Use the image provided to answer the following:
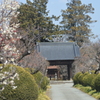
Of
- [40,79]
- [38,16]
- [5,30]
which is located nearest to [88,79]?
[40,79]

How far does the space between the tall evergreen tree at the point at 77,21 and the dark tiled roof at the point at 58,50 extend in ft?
44.6

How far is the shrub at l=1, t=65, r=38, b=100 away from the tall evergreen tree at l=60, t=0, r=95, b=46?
53176mm

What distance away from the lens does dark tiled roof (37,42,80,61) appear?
157ft

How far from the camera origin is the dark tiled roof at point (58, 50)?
48.0m

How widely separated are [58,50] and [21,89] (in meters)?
39.7

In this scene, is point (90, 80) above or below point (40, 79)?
below

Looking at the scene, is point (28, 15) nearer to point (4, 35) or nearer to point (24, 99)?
point (24, 99)

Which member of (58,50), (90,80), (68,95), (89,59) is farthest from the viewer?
(58,50)

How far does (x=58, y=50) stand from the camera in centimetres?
5016

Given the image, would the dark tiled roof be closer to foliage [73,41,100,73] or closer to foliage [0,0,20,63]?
foliage [73,41,100,73]

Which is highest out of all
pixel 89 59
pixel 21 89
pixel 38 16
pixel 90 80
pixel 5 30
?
pixel 38 16

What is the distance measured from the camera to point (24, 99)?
10578mm

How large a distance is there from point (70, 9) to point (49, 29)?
628 inches

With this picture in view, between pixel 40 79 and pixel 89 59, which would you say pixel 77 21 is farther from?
pixel 40 79
